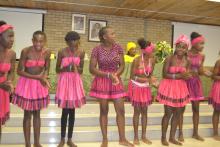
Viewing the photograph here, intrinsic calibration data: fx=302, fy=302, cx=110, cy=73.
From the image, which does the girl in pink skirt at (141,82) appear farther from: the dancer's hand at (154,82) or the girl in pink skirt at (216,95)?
the girl in pink skirt at (216,95)

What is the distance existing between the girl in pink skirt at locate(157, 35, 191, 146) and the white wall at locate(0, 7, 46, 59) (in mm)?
5942

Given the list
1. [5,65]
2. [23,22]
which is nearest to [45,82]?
[5,65]

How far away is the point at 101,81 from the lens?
4301 mm

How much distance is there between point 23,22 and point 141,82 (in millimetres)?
5974

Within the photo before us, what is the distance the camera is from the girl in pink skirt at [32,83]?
4000 millimetres

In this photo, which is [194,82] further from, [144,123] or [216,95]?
[144,123]

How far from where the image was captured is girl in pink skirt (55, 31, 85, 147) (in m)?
4.28

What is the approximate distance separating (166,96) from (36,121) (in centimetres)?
200

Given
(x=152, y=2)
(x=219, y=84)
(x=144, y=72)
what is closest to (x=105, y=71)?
(x=144, y=72)

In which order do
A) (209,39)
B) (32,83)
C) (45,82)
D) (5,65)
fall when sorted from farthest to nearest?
(209,39)
(32,83)
(45,82)
(5,65)

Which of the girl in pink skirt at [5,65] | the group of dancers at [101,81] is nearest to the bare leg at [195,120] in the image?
the group of dancers at [101,81]

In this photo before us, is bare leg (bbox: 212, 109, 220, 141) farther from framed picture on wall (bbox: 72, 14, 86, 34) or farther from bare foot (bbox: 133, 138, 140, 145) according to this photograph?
framed picture on wall (bbox: 72, 14, 86, 34)

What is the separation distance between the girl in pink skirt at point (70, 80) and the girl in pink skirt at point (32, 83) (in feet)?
0.90

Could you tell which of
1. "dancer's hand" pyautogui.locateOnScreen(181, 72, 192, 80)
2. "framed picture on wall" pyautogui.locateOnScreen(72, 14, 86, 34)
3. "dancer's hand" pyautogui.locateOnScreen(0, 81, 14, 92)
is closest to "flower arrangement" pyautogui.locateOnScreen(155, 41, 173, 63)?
"framed picture on wall" pyautogui.locateOnScreen(72, 14, 86, 34)
